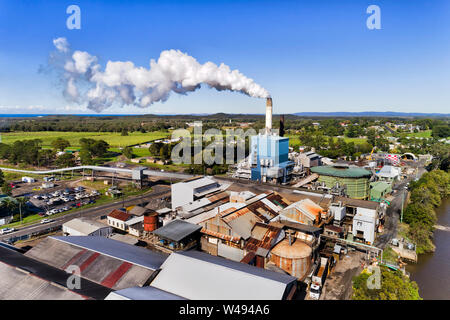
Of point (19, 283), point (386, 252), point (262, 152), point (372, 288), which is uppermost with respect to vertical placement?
point (262, 152)

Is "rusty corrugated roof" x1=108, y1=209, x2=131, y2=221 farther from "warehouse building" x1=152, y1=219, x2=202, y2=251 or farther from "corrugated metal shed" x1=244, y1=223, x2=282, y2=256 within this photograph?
"corrugated metal shed" x1=244, y1=223, x2=282, y2=256

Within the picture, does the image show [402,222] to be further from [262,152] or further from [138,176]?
[138,176]

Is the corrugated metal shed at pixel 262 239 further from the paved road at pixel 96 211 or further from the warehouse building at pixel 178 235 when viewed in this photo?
the paved road at pixel 96 211

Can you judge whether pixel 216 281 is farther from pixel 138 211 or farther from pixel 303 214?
pixel 138 211

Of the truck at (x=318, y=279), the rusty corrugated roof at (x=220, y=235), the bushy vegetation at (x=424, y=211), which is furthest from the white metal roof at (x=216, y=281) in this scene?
the bushy vegetation at (x=424, y=211)

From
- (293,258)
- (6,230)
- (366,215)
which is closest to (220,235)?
(293,258)

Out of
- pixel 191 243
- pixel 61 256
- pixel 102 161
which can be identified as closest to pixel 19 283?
pixel 61 256

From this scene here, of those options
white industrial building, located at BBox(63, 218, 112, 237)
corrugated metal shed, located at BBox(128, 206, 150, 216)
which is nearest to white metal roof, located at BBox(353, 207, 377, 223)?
corrugated metal shed, located at BBox(128, 206, 150, 216)
